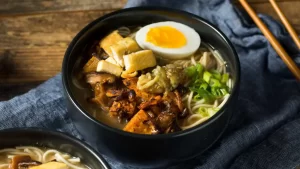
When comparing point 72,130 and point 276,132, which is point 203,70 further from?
point 72,130

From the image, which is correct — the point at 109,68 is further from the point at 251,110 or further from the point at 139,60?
the point at 251,110

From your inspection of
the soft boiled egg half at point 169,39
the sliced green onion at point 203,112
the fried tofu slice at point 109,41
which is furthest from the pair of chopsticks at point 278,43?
the fried tofu slice at point 109,41

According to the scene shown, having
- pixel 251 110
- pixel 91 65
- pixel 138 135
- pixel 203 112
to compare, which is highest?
pixel 91 65

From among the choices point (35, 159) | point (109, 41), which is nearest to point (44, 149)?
point (35, 159)

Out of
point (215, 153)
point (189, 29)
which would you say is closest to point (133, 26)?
point (189, 29)

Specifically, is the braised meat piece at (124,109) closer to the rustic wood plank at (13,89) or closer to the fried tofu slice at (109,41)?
the fried tofu slice at (109,41)

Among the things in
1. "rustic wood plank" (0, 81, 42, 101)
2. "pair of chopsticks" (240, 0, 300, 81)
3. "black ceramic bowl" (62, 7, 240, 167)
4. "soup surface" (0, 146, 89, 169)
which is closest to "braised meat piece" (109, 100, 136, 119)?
"black ceramic bowl" (62, 7, 240, 167)
